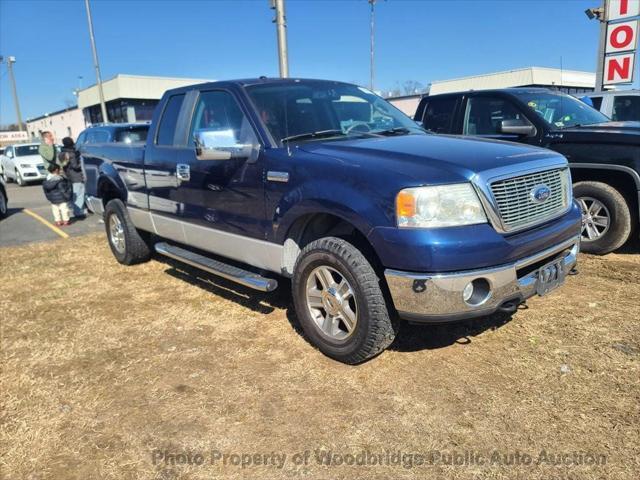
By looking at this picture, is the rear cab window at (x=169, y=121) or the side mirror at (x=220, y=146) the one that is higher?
the rear cab window at (x=169, y=121)

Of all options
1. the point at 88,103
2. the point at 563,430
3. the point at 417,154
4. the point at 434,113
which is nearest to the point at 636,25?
the point at 434,113

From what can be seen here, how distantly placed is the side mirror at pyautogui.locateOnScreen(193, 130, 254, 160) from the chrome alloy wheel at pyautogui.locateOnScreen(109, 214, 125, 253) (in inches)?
112

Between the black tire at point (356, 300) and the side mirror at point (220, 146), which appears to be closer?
the black tire at point (356, 300)

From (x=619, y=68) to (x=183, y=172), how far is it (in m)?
10.5

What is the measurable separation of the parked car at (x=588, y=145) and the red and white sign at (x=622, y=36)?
19.0ft

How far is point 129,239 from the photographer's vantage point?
601 cm

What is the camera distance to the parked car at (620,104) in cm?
778

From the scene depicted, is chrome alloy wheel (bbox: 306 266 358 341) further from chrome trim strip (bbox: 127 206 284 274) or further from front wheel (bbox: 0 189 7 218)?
front wheel (bbox: 0 189 7 218)

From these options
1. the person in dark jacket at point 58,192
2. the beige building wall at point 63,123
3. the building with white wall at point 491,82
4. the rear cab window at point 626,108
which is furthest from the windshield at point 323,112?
the beige building wall at point 63,123

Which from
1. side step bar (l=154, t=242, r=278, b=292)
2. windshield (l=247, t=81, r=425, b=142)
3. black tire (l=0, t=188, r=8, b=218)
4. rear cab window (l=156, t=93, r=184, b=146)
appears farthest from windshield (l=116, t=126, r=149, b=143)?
windshield (l=247, t=81, r=425, b=142)

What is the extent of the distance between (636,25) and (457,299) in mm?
10766

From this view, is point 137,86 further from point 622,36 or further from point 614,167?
point 614,167

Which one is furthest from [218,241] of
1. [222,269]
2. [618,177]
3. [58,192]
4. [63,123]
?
[63,123]

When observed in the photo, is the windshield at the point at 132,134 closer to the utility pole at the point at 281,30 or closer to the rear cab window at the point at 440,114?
the utility pole at the point at 281,30
